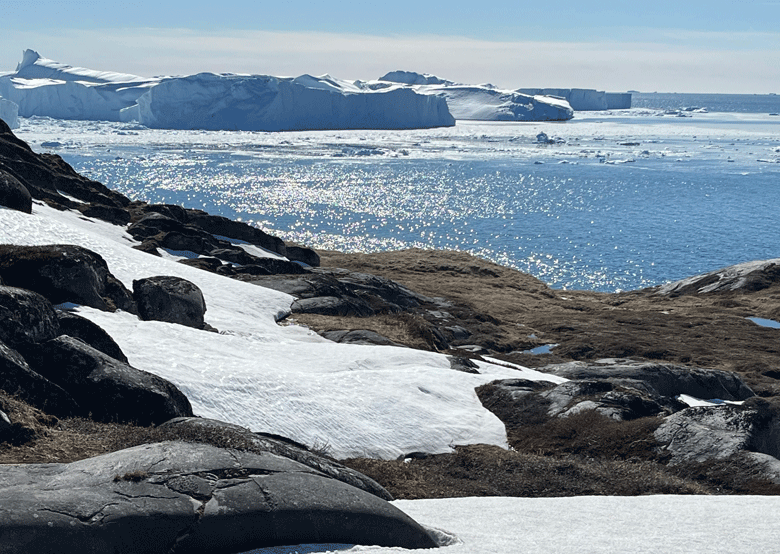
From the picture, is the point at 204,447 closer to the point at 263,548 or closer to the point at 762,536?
the point at 263,548

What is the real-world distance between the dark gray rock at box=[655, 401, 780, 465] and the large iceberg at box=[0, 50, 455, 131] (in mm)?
142982

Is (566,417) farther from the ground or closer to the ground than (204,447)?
closer to the ground

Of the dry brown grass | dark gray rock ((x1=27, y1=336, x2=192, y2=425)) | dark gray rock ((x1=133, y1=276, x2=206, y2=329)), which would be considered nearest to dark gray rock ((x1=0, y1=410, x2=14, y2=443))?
dark gray rock ((x1=27, y1=336, x2=192, y2=425))

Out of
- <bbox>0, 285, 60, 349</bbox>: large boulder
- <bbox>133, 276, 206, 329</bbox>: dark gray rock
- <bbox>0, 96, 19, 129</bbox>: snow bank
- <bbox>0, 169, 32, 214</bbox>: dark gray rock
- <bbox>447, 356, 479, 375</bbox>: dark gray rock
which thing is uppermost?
<bbox>0, 96, 19, 129</bbox>: snow bank

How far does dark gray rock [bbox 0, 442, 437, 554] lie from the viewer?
238 inches

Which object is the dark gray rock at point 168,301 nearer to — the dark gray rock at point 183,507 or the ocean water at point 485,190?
the dark gray rock at point 183,507

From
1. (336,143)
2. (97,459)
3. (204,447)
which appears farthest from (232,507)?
(336,143)

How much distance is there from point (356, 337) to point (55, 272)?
29.5 feet

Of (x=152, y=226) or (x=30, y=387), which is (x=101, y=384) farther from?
(x=152, y=226)

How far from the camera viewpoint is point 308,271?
35562mm

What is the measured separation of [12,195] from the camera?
76.6ft

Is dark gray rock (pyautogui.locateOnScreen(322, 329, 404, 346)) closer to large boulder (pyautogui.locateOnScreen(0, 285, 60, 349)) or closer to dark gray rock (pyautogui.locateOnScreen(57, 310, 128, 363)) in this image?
dark gray rock (pyautogui.locateOnScreen(57, 310, 128, 363))

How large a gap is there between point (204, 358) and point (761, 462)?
36.0 ft

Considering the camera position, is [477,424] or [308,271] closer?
[477,424]
